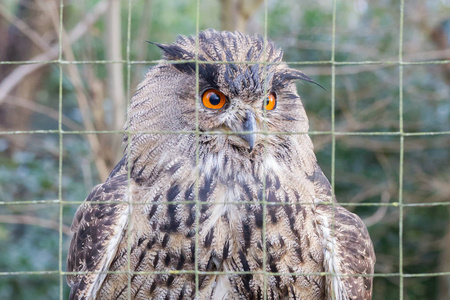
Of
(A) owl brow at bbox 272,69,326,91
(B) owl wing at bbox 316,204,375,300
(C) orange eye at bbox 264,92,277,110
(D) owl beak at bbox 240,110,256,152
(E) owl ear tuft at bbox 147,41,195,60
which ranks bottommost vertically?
(B) owl wing at bbox 316,204,375,300

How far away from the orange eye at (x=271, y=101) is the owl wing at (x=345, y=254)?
0.44m

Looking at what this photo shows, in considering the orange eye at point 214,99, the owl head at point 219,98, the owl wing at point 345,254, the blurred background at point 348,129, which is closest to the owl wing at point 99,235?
the owl head at point 219,98

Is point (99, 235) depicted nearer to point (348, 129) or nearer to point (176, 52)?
point (176, 52)

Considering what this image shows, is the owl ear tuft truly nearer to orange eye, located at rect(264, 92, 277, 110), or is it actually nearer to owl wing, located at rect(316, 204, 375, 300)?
orange eye, located at rect(264, 92, 277, 110)

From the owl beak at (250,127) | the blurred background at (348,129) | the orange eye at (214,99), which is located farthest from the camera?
the blurred background at (348,129)

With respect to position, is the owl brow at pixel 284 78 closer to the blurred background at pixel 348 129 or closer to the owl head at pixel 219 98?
the owl head at pixel 219 98

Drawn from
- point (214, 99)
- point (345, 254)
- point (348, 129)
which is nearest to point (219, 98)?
point (214, 99)

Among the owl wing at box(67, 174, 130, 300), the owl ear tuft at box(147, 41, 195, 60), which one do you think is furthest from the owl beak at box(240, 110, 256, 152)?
the owl wing at box(67, 174, 130, 300)

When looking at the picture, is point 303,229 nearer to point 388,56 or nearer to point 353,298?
point 353,298

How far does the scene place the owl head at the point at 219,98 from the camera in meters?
2.15

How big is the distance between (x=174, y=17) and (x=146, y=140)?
3.66m

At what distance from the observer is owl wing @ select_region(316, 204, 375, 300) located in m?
2.27

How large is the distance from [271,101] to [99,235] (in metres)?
0.83

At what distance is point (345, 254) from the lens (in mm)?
2326
